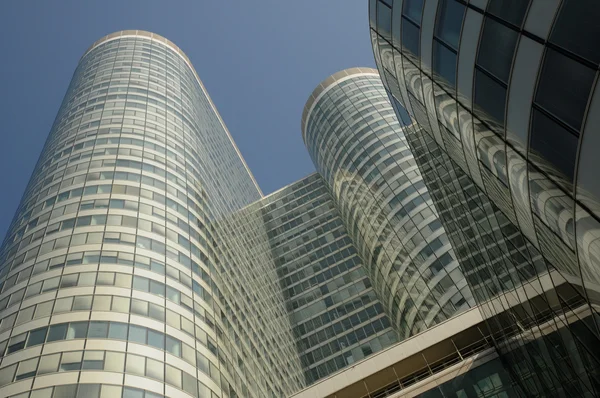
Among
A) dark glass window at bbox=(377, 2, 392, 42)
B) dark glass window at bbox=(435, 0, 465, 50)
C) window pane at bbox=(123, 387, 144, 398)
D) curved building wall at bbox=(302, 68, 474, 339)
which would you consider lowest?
window pane at bbox=(123, 387, 144, 398)

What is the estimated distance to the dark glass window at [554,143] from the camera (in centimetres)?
1123

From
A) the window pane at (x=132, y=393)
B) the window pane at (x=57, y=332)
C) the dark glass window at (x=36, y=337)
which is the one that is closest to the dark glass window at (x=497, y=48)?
the window pane at (x=132, y=393)

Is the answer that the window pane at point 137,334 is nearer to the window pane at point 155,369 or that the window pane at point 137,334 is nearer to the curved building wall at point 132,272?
the curved building wall at point 132,272

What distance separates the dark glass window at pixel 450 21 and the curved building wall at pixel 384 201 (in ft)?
121

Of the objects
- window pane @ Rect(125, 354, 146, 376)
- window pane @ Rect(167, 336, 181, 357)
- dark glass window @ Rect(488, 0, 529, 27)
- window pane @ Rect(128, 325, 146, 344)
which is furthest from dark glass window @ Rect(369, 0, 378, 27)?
window pane @ Rect(125, 354, 146, 376)

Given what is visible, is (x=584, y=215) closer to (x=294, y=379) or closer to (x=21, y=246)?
(x=21, y=246)

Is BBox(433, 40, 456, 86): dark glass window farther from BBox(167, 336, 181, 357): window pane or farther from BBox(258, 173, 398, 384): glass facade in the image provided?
BBox(258, 173, 398, 384): glass facade

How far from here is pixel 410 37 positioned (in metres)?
22.4

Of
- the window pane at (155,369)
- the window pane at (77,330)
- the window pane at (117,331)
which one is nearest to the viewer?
the window pane at (155,369)

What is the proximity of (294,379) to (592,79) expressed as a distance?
5540 cm

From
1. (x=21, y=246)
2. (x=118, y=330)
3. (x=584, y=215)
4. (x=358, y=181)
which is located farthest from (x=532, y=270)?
(x=358, y=181)

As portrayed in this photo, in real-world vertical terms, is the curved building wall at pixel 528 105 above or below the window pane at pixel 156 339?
below

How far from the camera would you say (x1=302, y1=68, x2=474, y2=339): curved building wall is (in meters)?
55.8

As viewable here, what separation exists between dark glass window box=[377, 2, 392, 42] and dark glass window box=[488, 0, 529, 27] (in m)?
11.7
